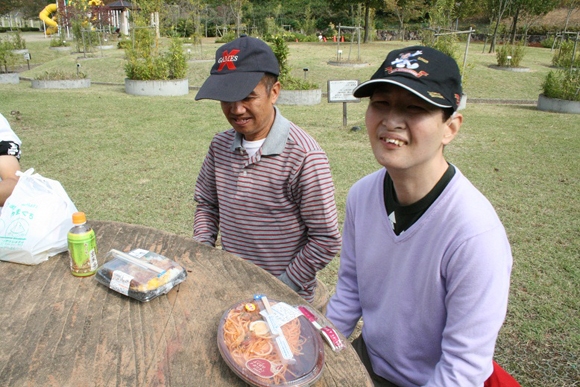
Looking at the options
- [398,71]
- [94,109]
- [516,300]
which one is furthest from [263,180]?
[94,109]

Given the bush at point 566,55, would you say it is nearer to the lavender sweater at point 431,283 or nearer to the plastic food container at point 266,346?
the lavender sweater at point 431,283

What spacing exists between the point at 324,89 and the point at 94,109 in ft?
23.6

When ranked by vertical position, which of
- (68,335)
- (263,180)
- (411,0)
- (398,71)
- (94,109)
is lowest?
(94,109)

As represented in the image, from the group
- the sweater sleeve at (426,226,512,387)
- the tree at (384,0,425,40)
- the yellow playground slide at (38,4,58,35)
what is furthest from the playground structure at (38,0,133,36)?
the sweater sleeve at (426,226,512,387)

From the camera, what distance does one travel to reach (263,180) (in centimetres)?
202

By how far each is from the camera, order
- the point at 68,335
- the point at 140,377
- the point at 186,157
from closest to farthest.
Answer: the point at 140,377 < the point at 68,335 < the point at 186,157

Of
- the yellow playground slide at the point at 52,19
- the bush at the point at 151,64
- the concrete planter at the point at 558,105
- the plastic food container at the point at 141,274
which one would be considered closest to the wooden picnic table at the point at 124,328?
the plastic food container at the point at 141,274

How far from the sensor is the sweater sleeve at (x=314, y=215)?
77.1 inches

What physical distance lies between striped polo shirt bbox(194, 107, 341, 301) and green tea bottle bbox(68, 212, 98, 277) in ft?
2.13

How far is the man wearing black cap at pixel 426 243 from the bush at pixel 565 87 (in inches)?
466

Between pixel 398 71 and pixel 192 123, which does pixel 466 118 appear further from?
pixel 398 71

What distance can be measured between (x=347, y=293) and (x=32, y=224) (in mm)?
1291

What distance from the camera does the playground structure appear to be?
28430 mm

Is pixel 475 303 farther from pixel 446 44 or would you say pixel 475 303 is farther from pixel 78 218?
pixel 446 44
